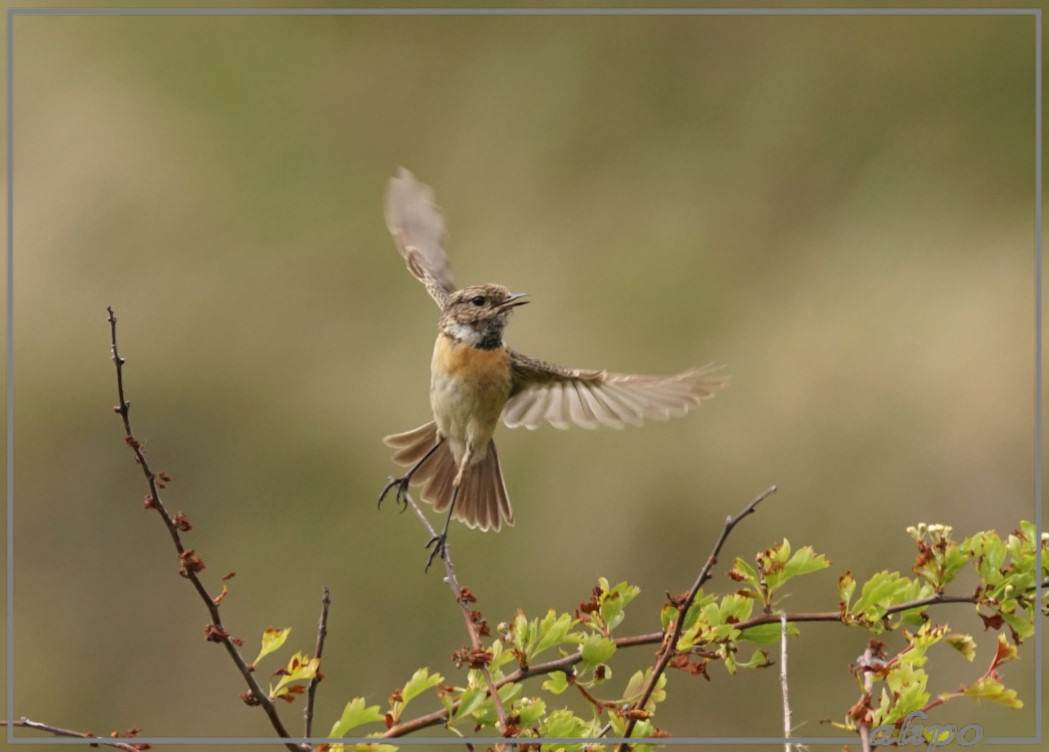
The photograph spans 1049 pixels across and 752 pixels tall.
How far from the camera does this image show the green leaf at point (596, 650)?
7.06ft

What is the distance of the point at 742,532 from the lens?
6.82m

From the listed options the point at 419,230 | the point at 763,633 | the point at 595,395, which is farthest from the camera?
the point at 419,230

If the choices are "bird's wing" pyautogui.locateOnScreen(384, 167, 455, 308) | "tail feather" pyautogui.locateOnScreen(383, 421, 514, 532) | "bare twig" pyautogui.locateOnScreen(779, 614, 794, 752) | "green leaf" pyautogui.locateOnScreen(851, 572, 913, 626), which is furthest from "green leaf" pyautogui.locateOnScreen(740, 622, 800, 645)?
"bird's wing" pyautogui.locateOnScreen(384, 167, 455, 308)

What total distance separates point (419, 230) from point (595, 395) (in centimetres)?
105

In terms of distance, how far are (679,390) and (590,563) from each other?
12.9 feet

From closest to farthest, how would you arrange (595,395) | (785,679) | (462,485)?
1. (785,679)
2. (595,395)
3. (462,485)

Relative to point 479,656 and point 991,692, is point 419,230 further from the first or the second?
point 991,692

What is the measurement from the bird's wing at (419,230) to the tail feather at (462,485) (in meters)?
0.50

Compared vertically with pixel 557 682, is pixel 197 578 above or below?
above

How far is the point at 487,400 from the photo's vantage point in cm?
347

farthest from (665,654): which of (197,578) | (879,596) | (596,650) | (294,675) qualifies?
(197,578)

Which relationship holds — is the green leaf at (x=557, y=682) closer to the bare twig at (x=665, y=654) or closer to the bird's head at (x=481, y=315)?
the bare twig at (x=665, y=654)

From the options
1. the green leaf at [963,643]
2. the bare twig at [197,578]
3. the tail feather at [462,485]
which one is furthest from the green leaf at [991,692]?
the tail feather at [462,485]

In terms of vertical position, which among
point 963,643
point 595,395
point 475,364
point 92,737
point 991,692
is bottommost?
point 991,692
